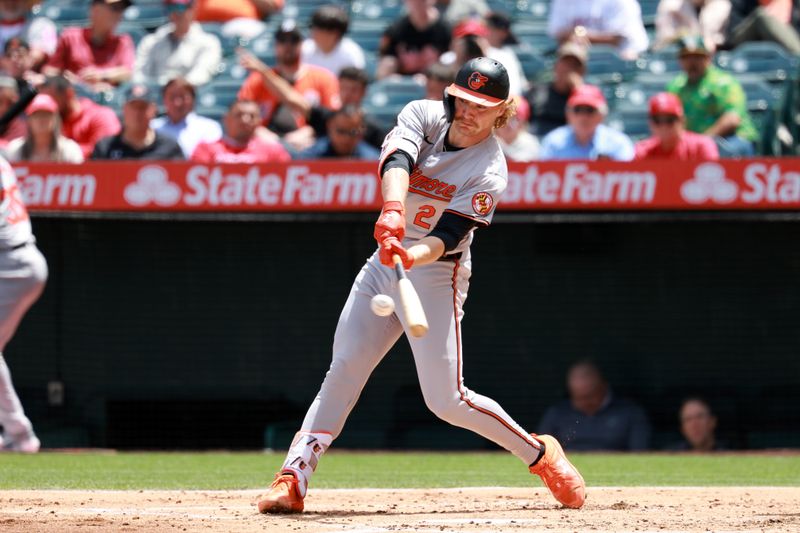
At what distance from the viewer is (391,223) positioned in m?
4.05

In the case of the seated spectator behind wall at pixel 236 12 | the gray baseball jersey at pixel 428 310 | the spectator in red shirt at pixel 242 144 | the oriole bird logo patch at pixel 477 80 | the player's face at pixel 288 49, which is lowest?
the seated spectator behind wall at pixel 236 12

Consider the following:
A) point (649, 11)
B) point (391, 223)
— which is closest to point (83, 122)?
point (649, 11)

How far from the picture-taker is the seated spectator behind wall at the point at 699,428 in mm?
7648

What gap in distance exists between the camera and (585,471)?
6.25 meters

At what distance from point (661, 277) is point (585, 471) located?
198 cm

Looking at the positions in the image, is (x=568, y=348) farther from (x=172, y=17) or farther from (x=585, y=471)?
(x=172, y=17)

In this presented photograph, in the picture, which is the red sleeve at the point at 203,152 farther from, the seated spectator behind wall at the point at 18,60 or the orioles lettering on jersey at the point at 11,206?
the seated spectator behind wall at the point at 18,60

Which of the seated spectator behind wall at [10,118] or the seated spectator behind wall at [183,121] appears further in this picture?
the seated spectator behind wall at [10,118]

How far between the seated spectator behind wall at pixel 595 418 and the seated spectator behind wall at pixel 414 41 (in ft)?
9.97

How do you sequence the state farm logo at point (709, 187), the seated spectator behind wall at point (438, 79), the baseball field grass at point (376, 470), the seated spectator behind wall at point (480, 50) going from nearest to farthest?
1. the baseball field grass at point (376, 470)
2. the state farm logo at point (709, 187)
3. the seated spectator behind wall at point (438, 79)
4. the seated spectator behind wall at point (480, 50)

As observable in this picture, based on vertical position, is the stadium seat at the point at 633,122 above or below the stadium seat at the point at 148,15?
above

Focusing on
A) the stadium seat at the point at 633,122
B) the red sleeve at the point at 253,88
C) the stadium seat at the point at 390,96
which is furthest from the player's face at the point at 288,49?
the stadium seat at the point at 633,122

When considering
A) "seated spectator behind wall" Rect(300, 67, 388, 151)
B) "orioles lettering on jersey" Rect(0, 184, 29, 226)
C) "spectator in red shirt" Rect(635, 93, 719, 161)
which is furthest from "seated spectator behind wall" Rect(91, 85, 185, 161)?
"spectator in red shirt" Rect(635, 93, 719, 161)

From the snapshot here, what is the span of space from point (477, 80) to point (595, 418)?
12.8 ft
